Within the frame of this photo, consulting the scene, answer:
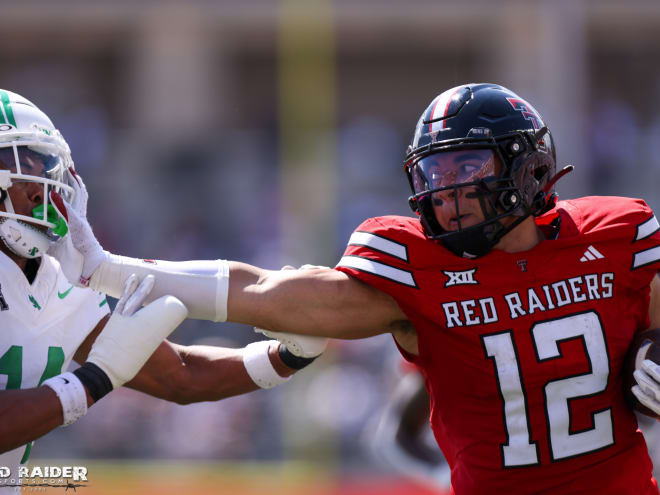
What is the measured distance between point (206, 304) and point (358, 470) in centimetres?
493

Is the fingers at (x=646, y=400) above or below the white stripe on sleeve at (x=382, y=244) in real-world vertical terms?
below

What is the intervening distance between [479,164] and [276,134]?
930cm

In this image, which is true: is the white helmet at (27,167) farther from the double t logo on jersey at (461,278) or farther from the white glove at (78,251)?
the double t logo on jersey at (461,278)

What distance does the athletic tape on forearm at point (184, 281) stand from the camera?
8.96 ft

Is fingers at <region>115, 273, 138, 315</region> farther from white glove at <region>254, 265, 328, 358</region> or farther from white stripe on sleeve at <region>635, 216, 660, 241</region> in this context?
white stripe on sleeve at <region>635, 216, 660, 241</region>

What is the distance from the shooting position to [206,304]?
2.73 metres

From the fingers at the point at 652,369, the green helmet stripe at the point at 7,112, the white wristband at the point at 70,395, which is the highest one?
the green helmet stripe at the point at 7,112

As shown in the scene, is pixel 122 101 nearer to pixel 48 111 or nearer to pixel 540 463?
pixel 48 111

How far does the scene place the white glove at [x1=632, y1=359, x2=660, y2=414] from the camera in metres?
2.55

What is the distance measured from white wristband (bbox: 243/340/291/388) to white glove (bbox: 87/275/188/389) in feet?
1.62

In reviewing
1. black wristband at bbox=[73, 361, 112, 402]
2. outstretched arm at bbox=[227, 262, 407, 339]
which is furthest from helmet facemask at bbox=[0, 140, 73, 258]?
outstretched arm at bbox=[227, 262, 407, 339]

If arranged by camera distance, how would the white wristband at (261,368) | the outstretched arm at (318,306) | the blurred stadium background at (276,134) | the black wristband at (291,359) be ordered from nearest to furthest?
Answer: the outstretched arm at (318,306), the black wristband at (291,359), the white wristband at (261,368), the blurred stadium background at (276,134)

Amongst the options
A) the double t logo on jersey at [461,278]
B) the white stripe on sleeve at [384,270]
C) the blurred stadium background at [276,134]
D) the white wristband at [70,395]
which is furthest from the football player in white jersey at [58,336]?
the blurred stadium background at [276,134]

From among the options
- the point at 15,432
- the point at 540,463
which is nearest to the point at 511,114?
the point at 540,463
